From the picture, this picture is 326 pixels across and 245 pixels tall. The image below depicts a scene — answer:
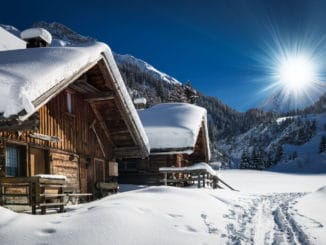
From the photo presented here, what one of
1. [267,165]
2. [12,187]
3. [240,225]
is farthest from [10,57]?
[267,165]

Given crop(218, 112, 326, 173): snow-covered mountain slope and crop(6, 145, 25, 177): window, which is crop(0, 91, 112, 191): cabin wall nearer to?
crop(6, 145, 25, 177): window

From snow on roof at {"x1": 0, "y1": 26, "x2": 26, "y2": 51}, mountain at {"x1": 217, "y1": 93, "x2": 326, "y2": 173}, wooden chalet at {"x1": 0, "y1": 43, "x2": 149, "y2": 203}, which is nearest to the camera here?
wooden chalet at {"x1": 0, "y1": 43, "x2": 149, "y2": 203}

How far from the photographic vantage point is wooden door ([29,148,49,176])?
43.4 ft

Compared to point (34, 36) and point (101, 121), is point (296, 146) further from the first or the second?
point (34, 36)

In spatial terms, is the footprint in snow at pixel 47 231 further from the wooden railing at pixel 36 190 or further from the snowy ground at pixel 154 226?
the wooden railing at pixel 36 190

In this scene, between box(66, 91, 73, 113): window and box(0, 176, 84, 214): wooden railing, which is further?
box(66, 91, 73, 113): window

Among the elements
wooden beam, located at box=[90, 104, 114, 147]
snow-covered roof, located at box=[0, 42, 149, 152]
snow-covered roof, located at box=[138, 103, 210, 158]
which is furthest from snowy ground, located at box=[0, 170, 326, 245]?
snow-covered roof, located at box=[138, 103, 210, 158]

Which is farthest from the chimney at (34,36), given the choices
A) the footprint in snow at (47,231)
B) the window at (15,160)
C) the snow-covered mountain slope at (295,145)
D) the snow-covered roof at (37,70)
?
the snow-covered mountain slope at (295,145)

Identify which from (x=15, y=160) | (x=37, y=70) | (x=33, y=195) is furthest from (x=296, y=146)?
(x=33, y=195)

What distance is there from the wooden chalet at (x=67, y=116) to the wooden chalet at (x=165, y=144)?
480 cm

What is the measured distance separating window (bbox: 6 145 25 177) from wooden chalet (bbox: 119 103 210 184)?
11.9 meters

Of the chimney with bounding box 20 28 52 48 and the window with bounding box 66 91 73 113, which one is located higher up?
the chimney with bounding box 20 28 52 48

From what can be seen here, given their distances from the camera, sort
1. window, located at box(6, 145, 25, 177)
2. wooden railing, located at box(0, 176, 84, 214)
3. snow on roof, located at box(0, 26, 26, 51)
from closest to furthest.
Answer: wooden railing, located at box(0, 176, 84, 214)
window, located at box(6, 145, 25, 177)
snow on roof, located at box(0, 26, 26, 51)

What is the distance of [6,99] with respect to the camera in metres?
9.00
